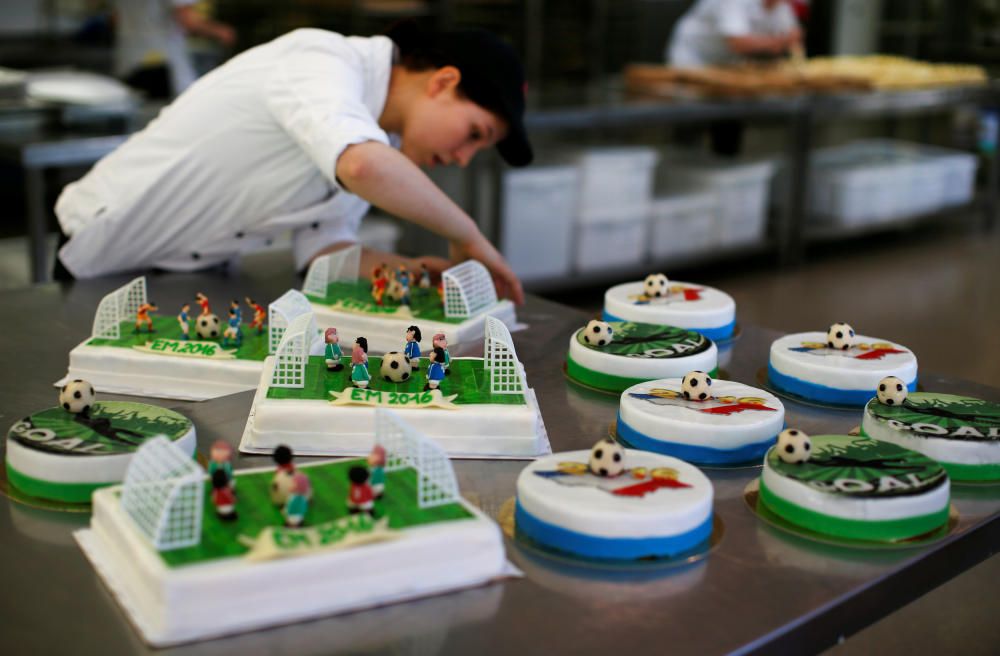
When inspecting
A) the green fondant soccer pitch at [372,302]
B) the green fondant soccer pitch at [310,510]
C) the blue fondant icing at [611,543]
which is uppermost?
the green fondant soccer pitch at [372,302]

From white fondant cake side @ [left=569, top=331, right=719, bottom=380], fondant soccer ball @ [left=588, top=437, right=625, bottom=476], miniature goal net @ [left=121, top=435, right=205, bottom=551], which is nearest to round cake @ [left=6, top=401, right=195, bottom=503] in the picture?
miniature goal net @ [left=121, top=435, right=205, bottom=551]

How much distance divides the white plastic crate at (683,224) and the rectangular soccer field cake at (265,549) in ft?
11.7

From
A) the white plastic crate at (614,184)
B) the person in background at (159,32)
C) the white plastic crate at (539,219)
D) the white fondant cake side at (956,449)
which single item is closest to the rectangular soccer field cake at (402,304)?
the white fondant cake side at (956,449)

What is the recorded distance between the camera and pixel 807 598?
0.93 m

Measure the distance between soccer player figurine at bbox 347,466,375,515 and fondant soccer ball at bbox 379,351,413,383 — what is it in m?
0.32

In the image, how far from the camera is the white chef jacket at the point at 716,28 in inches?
202

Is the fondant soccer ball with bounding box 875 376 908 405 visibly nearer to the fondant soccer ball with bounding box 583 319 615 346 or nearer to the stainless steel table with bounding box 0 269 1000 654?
the stainless steel table with bounding box 0 269 1000 654

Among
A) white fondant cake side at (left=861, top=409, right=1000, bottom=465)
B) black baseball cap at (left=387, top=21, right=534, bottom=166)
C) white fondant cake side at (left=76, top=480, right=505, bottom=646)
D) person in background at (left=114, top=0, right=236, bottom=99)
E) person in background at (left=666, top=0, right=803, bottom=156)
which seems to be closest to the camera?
white fondant cake side at (left=76, top=480, right=505, bottom=646)

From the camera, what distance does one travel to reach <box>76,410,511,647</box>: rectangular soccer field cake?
→ 84 centimetres

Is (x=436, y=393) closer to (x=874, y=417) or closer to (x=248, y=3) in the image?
(x=874, y=417)

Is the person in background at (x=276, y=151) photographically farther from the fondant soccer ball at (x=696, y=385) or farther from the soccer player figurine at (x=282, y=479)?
the soccer player figurine at (x=282, y=479)

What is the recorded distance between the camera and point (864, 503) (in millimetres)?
1011

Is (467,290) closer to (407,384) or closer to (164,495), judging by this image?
(407,384)

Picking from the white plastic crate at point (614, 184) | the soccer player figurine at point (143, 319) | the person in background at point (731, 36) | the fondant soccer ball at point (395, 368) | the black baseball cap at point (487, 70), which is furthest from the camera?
the person in background at point (731, 36)
